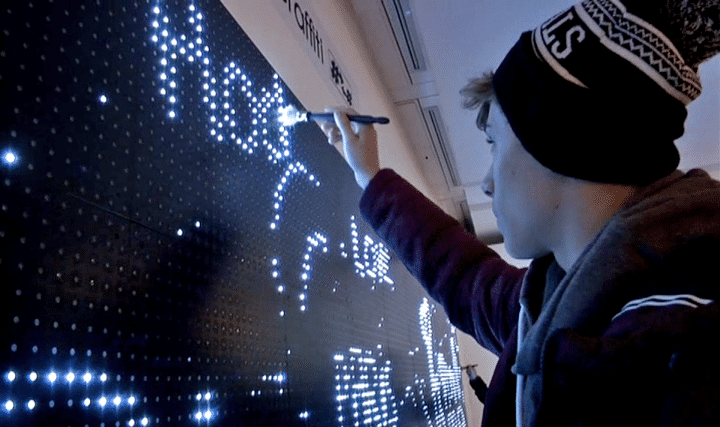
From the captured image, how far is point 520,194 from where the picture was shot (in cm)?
66

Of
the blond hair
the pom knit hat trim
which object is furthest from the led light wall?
the pom knit hat trim

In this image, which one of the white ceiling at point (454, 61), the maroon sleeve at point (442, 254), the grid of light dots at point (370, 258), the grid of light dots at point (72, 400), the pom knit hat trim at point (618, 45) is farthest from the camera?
the white ceiling at point (454, 61)

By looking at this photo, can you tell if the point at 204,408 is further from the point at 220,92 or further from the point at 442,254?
the point at 442,254

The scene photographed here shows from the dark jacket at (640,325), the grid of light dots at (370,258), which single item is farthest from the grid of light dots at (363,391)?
the dark jacket at (640,325)

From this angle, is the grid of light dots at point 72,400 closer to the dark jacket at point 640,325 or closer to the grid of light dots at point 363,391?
the dark jacket at point 640,325

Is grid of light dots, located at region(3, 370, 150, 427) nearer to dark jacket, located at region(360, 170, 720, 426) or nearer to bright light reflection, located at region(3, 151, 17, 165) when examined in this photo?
bright light reflection, located at region(3, 151, 17, 165)

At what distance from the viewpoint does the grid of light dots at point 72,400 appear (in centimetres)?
38

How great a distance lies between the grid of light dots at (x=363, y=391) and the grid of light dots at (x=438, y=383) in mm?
412

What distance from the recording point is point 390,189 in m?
1.07

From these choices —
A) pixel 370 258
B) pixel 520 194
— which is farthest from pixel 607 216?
pixel 370 258

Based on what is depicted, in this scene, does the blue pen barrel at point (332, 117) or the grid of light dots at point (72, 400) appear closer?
the grid of light dots at point (72, 400)

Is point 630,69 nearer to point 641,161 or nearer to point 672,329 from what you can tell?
point 641,161

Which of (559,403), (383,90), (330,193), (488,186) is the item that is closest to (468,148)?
(383,90)

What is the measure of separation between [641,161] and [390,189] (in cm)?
57
